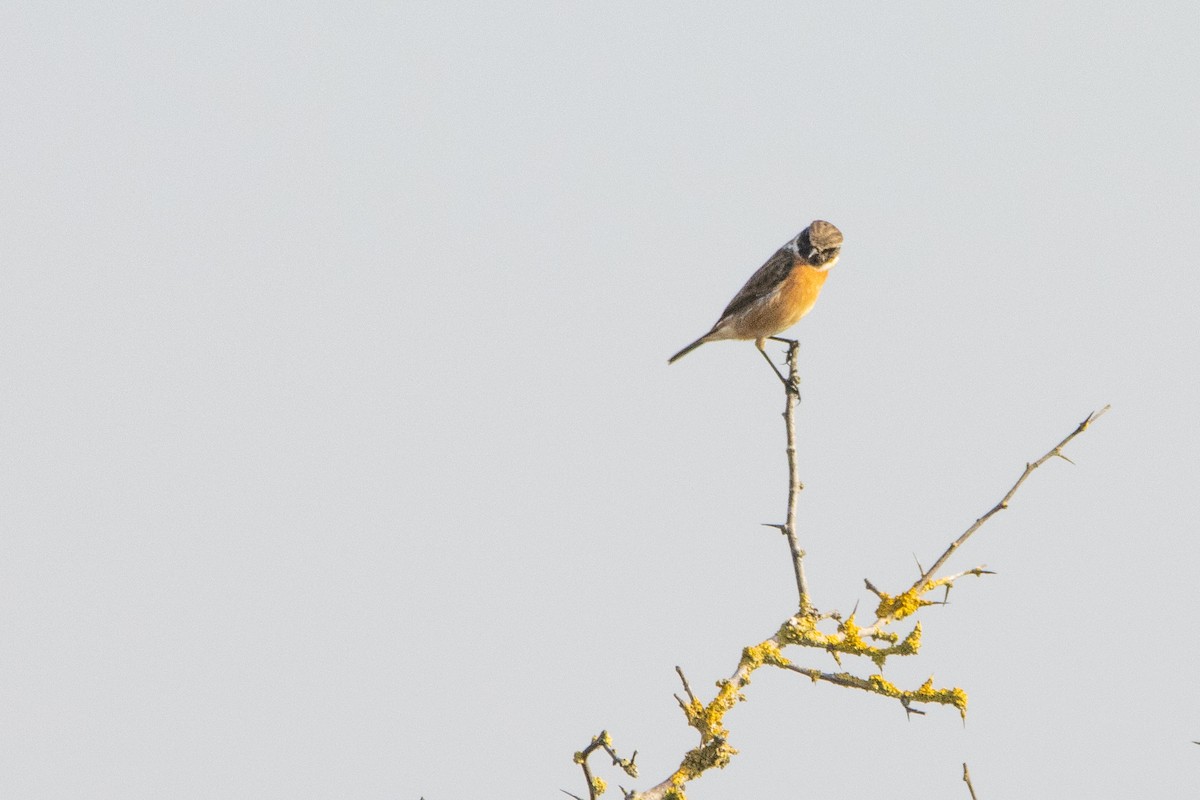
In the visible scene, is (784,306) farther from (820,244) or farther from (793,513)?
(793,513)

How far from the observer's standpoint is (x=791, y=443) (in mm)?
6051

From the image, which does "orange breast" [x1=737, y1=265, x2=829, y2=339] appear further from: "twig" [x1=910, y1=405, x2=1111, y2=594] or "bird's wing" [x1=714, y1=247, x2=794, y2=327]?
"twig" [x1=910, y1=405, x2=1111, y2=594]

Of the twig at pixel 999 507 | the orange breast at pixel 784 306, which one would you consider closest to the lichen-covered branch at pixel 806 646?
the twig at pixel 999 507

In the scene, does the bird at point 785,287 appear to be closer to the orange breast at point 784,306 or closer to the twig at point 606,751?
the orange breast at point 784,306

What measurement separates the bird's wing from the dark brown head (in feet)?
0.49

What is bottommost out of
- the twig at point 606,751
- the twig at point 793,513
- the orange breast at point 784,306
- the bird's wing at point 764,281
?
the twig at point 606,751

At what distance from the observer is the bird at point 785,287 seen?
12766 mm

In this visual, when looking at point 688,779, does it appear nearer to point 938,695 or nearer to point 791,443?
point 938,695

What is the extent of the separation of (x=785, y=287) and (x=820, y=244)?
1.70ft

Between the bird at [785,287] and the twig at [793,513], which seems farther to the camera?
the bird at [785,287]

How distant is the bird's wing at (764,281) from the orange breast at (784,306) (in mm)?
68

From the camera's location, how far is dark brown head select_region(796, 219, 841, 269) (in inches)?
506

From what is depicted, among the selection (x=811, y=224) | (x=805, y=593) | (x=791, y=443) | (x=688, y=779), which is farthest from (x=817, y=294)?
(x=688, y=779)

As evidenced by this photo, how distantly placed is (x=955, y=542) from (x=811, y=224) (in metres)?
8.24
